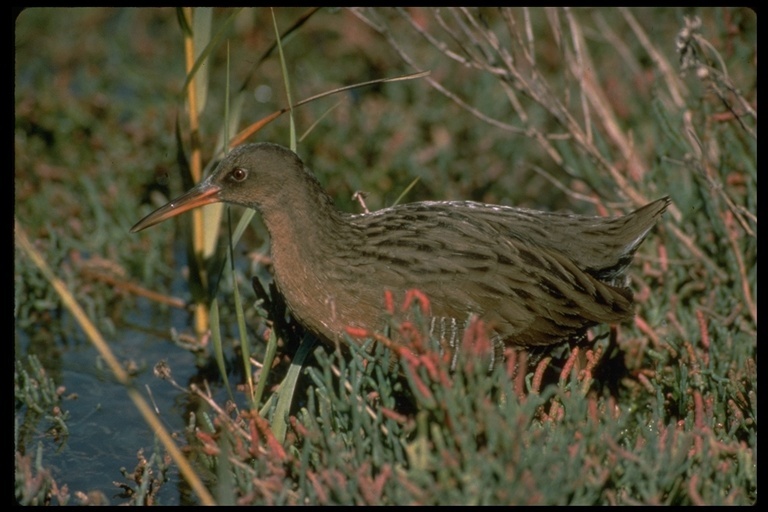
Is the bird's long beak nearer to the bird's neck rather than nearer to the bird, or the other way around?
the bird

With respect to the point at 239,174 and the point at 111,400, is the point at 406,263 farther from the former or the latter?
the point at 111,400

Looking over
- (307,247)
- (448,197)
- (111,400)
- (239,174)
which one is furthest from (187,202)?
(448,197)

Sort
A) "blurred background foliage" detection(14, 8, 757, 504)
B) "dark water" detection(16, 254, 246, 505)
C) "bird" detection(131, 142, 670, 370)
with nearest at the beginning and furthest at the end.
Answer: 1. "blurred background foliage" detection(14, 8, 757, 504)
2. "bird" detection(131, 142, 670, 370)
3. "dark water" detection(16, 254, 246, 505)

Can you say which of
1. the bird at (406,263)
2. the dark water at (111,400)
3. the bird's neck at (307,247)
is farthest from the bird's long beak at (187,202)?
the dark water at (111,400)

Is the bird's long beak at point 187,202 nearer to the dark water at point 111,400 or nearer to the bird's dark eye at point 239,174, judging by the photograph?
the bird's dark eye at point 239,174

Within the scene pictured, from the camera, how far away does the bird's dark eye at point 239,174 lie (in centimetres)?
387

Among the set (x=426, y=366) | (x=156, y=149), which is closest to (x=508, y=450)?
(x=426, y=366)

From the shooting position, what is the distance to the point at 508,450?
2.78 metres

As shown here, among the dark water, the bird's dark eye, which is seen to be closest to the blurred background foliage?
the dark water

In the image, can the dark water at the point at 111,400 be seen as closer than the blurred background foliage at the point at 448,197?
No

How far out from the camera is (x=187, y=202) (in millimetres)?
3879

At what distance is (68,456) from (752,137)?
9.89 ft

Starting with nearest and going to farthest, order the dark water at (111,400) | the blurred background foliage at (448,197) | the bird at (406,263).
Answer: the blurred background foliage at (448,197)
the bird at (406,263)
the dark water at (111,400)

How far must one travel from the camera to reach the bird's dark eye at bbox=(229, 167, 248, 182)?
12.7ft
